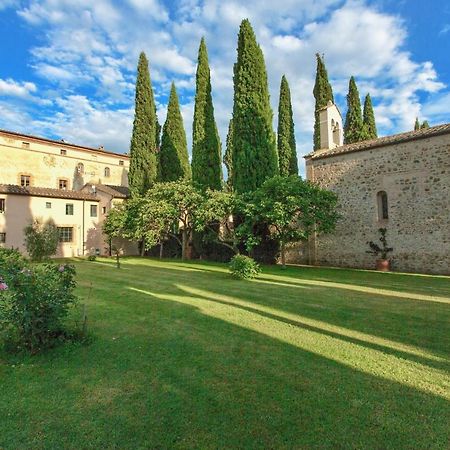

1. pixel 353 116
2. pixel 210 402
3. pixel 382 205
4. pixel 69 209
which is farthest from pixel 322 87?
pixel 210 402

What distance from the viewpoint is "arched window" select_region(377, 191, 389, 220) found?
17172mm

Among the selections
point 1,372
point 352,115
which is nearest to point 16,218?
point 1,372

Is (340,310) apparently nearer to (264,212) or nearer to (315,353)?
(315,353)

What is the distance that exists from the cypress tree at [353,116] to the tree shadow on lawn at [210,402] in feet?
90.7

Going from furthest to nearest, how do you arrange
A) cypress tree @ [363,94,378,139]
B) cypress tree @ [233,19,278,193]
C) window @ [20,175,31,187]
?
window @ [20,175,31,187], cypress tree @ [363,94,378,139], cypress tree @ [233,19,278,193]

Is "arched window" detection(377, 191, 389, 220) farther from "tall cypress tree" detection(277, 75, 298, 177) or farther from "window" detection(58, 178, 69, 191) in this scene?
"window" detection(58, 178, 69, 191)

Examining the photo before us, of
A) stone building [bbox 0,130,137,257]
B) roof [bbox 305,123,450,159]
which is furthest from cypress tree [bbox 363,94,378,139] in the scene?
stone building [bbox 0,130,137,257]

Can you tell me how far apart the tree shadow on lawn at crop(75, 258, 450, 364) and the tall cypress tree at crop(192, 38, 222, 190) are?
44.2 feet

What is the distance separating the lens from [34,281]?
466cm

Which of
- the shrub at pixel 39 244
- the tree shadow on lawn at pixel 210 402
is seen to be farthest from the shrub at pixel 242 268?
the shrub at pixel 39 244

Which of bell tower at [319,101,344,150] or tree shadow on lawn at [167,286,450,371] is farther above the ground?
bell tower at [319,101,344,150]

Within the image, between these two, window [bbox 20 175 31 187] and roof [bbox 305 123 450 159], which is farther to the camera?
window [bbox 20 175 31 187]

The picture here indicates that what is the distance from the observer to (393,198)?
16641 mm

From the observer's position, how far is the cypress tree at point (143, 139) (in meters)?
28.8
